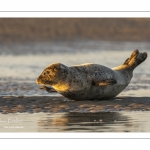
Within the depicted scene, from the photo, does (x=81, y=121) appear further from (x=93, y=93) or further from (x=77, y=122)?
(x=93, y=93)

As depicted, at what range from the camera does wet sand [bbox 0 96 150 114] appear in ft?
47.3

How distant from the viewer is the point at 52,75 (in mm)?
15125

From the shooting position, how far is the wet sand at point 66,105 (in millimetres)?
14422

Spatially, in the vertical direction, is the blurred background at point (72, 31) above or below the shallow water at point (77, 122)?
above

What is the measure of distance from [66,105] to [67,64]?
6.45 metres

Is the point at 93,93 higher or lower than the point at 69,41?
lower

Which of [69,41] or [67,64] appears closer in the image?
[67,64]

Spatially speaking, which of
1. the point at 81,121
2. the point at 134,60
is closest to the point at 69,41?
the point at 134,60

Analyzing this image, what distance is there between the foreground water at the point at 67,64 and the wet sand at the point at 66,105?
235 millimetres

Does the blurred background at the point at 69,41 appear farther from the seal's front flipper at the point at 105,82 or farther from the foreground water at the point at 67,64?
the seal's front flipper at the point at 105,82

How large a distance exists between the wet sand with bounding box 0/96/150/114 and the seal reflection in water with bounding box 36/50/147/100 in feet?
0.67

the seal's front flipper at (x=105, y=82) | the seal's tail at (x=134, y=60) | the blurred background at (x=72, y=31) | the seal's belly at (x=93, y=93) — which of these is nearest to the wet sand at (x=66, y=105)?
the seal's belly at (x=93, y=93)
